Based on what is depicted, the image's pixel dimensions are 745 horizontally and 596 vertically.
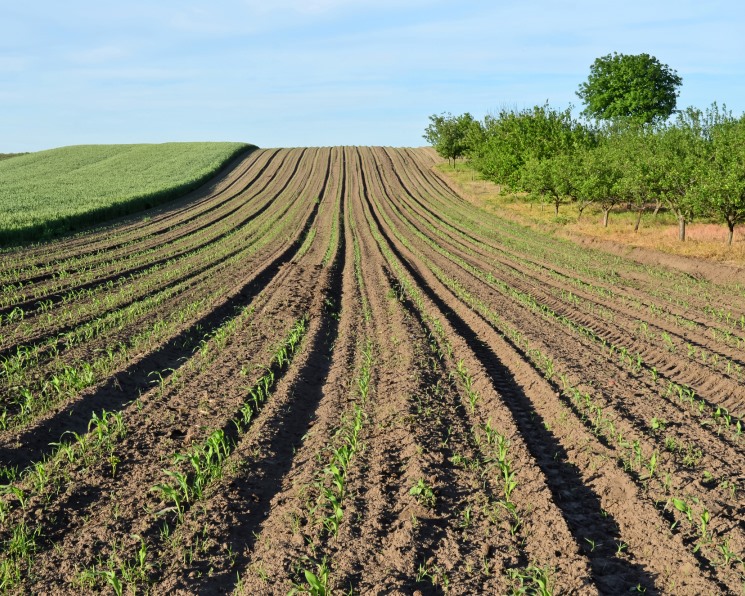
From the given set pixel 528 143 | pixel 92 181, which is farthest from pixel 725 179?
pixel 92 181

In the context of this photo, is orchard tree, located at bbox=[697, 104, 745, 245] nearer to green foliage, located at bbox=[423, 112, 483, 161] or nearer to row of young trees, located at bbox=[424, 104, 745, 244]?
row of young trees, located at bbox=[424, 104, 745, 244]

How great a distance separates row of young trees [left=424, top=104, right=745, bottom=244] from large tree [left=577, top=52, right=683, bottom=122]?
15.6m

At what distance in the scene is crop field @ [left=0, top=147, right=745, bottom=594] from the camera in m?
5.63

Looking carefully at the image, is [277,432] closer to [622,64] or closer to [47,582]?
[47,582]

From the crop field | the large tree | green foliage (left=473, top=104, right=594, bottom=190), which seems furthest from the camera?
the large tree

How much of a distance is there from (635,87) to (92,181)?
50.9 meters

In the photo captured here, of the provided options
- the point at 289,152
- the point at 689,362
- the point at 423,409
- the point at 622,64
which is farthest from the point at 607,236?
the point at 289,152

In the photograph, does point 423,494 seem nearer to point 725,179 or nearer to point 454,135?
point 725,179

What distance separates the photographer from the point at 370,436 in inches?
325

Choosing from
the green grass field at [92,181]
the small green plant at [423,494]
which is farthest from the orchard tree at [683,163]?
the green grass field at [92,181]

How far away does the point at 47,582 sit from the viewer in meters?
5.41

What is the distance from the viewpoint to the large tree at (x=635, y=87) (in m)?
59.4

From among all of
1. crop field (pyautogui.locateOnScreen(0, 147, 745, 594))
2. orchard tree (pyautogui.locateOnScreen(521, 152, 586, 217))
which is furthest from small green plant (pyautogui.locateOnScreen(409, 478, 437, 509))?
orchard tree (pyautogui.locateOnScreen(521, 152, 586, 217))

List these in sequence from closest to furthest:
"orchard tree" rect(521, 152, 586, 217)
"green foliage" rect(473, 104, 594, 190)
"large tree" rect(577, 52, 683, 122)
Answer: "orchard tree" rect(521, 152, 586, 217) → "green foliage" rect(473, 104, 594, 190) → "large tree" rect(577, 52, 683, 122)
